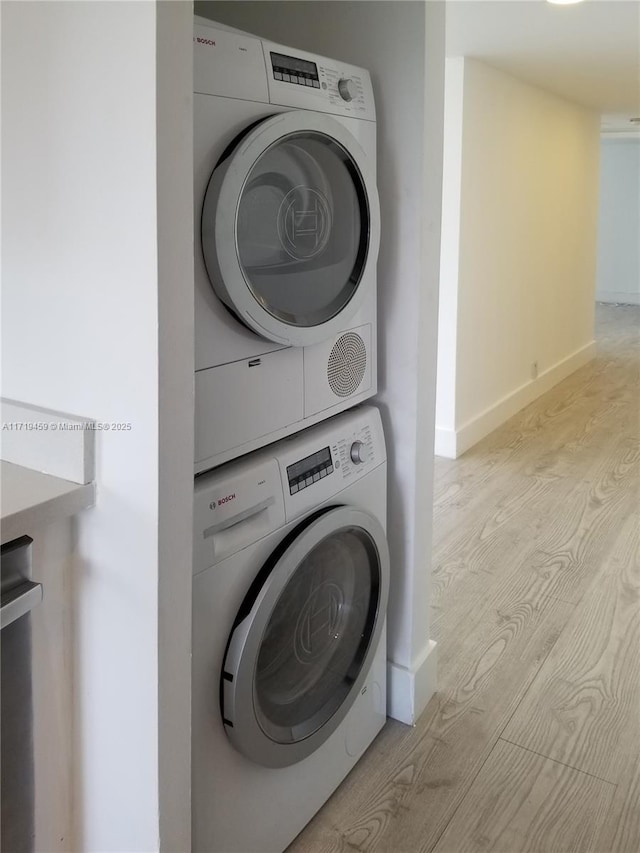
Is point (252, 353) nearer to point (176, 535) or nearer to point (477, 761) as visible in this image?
point (176, 535)

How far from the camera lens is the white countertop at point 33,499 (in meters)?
1.02

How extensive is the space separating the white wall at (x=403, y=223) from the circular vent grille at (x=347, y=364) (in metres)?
0.13

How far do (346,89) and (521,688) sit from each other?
157 centimetres

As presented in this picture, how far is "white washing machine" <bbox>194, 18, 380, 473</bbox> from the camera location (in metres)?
1.19

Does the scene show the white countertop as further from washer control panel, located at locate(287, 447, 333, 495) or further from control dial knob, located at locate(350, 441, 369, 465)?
control dial knob, located at locate(350, 441, 369, 465)

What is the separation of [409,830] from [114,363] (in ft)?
3.89

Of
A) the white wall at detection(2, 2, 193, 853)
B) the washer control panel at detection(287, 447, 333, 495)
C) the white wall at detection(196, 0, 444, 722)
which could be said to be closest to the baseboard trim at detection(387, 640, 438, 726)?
the white wall at detection(196, 0, 444, 722)

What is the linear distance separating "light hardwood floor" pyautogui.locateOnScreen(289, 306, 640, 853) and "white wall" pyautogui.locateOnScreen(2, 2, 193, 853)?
0.63 metres

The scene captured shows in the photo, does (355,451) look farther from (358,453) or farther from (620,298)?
(620,298)

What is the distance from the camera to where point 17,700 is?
1.13 metres

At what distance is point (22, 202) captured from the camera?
1135 millimetres

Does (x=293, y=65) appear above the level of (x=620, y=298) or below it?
above

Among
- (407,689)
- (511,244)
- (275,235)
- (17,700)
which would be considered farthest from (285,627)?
(511,244)

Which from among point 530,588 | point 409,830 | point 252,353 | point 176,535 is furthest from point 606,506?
point 176,535
